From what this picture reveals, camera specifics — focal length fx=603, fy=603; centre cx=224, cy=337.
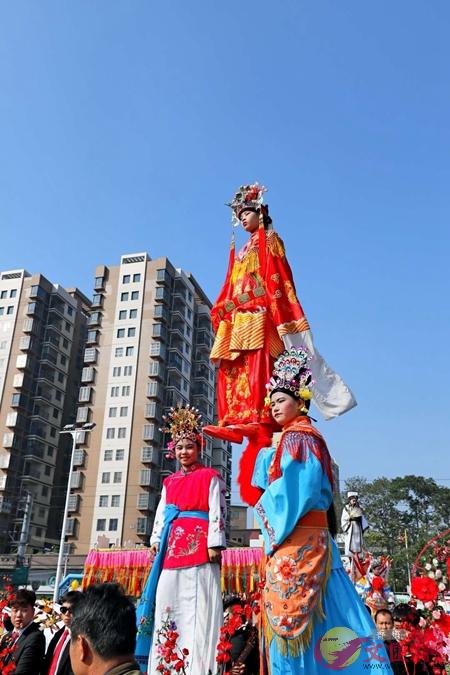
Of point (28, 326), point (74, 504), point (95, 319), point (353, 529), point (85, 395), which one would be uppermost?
point (95, 319)

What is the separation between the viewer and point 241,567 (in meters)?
8.05

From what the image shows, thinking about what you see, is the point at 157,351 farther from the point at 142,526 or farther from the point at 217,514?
the point at 217,514

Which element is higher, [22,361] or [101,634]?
[22,361]

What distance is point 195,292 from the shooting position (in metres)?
59.8

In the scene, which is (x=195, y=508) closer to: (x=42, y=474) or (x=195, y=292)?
(x=42, y=474)

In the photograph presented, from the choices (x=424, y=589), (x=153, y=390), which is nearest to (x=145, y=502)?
(x=153, y=390)

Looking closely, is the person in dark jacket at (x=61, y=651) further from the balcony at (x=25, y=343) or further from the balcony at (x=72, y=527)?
the balcony at (x=25, y=343)

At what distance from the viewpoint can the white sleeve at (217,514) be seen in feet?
16.8

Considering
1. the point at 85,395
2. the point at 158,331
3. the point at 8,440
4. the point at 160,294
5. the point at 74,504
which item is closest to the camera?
the point at 74,504

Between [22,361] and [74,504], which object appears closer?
[74,504]

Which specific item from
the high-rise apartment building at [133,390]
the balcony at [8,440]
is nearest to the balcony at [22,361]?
the high-rise apartment building at [133,390]

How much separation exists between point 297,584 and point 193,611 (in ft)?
6.21

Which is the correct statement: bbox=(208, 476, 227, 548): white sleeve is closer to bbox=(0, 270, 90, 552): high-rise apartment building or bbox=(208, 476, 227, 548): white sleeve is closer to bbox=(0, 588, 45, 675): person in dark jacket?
bbox=(0, 588, 45, 675): person in dark jacket

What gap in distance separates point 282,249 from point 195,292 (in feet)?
175
